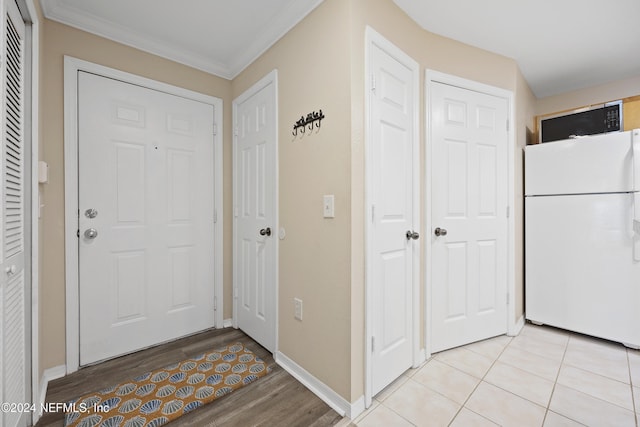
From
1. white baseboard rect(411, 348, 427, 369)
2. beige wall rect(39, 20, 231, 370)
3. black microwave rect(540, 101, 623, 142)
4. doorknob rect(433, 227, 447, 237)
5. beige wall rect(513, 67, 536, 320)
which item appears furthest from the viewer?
beige wall rect(513, 67, 536, 320)

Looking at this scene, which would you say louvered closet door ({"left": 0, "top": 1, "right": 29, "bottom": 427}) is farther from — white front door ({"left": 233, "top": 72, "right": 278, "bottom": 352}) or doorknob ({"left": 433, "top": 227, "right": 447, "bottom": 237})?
doorknob ({"left": 433, "top": 227, "right": 447, "bottom": 237})

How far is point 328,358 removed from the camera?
156 centimetres

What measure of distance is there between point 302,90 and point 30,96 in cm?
140

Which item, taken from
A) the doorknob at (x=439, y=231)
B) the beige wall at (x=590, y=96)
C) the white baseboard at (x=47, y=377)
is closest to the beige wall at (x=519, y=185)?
the beige wall at (x=590, y=96)

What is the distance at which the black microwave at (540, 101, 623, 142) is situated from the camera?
2.26 metres

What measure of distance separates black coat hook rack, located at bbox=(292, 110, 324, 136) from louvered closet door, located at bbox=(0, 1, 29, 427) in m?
1.28

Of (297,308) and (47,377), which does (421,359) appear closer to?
(297,308)

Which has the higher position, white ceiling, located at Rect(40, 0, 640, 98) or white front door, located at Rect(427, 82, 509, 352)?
white ceiling, located at Rect(40, 0, 640, 98)

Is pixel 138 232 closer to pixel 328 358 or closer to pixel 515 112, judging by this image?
pixel 328 358

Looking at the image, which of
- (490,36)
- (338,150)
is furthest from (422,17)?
(338,150)

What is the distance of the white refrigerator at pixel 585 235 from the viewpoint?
211 cm

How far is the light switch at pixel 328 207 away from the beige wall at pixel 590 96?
10.3 ft

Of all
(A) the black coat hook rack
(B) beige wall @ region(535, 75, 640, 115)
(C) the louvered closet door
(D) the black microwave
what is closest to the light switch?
(A) the black coat hook rack

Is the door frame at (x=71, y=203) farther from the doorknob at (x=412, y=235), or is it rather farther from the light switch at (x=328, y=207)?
the doorknob at (x=412, y=235)
